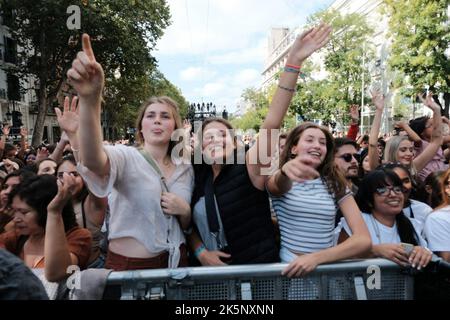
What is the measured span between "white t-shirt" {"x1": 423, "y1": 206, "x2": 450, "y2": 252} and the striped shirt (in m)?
0.58

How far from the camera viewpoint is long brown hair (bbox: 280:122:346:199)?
2.11 meters

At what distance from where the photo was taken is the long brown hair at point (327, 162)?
6.93 ft

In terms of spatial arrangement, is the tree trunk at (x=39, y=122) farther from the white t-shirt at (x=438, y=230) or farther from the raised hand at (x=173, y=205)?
the white t-shirt at (x=438, y=230)

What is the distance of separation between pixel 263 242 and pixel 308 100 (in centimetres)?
2989

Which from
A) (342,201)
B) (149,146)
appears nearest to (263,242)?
(342,201)

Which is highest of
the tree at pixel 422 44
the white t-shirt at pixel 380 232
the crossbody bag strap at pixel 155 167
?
the tree at pixel 422 44

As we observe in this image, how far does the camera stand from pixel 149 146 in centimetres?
222

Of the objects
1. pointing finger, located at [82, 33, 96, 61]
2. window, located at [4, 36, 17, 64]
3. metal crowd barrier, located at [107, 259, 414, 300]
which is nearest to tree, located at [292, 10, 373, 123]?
window, located at [4, 36, 17, 64]

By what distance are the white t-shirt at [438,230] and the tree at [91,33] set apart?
18.1 metres

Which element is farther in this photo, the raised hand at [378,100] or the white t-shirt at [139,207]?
the raised hand at [378,100]

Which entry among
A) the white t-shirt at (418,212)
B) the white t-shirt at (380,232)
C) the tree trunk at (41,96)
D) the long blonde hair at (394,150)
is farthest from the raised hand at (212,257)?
the tree trunk at (41,96)

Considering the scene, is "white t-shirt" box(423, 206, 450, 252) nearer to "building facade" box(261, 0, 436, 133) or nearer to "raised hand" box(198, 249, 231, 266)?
"raised hand" box(198, 249, 231, 266)

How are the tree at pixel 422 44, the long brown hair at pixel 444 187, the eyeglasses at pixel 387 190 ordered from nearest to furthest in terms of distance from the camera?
the eyeglasses at pixel 387 190, the long brown hair at pixel 444 187, the tree at pixel 422 44
